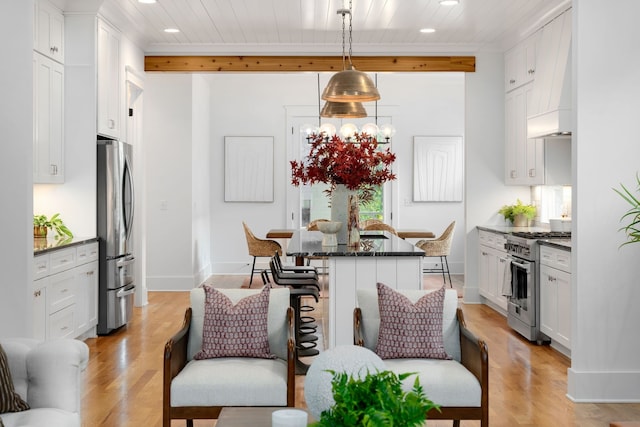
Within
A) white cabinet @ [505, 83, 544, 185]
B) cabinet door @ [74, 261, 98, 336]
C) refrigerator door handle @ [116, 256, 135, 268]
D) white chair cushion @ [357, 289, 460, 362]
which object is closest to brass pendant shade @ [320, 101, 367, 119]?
white cabinet @ [505, 83, 544, 185]

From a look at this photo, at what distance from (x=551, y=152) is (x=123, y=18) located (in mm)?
4390

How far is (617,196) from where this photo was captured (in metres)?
4.65

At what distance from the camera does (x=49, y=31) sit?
245 inches

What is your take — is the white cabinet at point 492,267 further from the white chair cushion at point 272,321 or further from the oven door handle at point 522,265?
the white chair cushion at point 272,321

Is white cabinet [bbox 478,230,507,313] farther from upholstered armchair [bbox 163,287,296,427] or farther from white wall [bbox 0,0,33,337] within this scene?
white wall [bbox 0,0,33,337]

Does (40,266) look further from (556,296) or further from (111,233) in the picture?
(556,296)

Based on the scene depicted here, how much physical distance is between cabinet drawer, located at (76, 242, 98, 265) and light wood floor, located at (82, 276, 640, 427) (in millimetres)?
747

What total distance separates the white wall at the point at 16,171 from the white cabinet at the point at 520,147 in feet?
16.1

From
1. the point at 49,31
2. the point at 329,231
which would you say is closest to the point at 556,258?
the point at 329,231

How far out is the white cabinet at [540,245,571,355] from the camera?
18.4 feet

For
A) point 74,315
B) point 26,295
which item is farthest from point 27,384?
point 74,315

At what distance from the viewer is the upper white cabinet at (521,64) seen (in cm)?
742

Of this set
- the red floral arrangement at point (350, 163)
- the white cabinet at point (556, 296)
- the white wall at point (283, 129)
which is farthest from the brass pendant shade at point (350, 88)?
the white wall at point (283, 129)

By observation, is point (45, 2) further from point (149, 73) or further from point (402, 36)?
point (402, 36)
